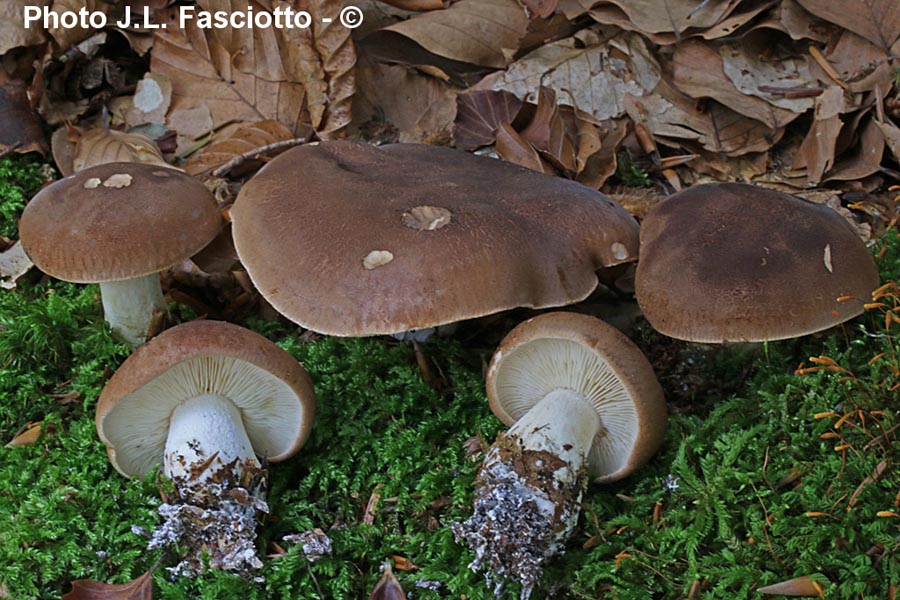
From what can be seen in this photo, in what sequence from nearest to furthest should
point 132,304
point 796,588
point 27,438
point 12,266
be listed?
point 796,588, point 27,438, point 132,304, point 12,266

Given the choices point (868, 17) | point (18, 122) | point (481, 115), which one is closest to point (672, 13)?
point (868, 17)

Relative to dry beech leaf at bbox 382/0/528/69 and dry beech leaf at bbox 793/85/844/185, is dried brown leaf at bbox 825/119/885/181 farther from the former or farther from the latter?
dry beech leaf at bbox 382/0/528/69

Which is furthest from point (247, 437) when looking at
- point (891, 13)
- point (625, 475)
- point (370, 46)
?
point (891, 13)

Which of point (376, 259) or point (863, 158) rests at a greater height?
point (376, 259)

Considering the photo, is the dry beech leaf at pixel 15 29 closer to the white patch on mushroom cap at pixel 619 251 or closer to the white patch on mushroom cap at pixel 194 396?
the white patch on mushroom cap at pixel 194 396

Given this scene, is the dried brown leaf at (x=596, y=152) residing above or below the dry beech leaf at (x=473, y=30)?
below

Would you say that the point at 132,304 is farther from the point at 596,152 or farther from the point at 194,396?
the point at 596,152

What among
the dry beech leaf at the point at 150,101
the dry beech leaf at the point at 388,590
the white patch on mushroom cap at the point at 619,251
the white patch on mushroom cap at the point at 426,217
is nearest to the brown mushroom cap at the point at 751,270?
the white patch on mushroom cap at the point at 619,251

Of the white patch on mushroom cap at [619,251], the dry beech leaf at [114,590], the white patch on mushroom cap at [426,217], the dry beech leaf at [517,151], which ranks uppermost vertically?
the white patch on mushroom cap at [426,217]
